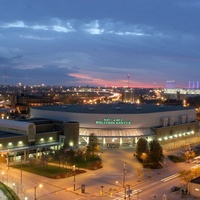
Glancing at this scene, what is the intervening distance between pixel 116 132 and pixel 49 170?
664 inches

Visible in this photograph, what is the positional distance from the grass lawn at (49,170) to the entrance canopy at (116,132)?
1341 centimetres

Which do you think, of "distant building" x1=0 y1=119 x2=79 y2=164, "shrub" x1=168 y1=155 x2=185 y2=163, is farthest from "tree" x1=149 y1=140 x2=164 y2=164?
"distant building" x1=0 y1=119 x2=79 y2=164

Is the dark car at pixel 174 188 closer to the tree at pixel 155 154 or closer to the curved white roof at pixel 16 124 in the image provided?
the tree at pixel 155 154

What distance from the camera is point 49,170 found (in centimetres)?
3475

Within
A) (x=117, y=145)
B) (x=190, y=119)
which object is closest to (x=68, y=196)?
(x=117, y=145)

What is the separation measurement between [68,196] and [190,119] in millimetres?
39960

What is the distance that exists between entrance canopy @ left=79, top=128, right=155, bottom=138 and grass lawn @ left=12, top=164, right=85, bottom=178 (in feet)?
44.0

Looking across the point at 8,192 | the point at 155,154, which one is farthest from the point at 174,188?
the point at 8,192

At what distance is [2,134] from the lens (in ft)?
142

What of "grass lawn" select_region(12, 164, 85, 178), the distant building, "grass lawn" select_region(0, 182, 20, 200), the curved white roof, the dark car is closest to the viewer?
"grass lawn" select_region(0, 182, 20, 200)

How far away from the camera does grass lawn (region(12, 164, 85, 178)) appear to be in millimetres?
33031

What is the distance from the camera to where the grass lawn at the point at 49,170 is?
33031 millimetres

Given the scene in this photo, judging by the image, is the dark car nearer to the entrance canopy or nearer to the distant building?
the distant building

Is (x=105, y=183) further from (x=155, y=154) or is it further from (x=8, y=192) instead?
(x=8, y=192)
